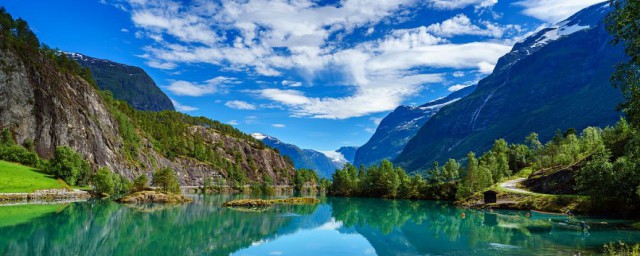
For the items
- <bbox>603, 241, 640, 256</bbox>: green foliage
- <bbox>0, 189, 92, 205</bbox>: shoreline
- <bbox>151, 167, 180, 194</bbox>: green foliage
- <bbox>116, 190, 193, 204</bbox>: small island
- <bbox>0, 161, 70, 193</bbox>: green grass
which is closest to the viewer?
<bbox>603, 241, 640, 256</bbox>: green foliage

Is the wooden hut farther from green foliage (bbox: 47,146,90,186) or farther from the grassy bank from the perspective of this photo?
green foliage (bbox: 47,146,90,186)

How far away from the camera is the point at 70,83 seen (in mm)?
157000

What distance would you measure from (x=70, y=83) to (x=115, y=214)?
107023mm

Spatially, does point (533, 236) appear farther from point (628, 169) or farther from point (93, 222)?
point (93, 222)

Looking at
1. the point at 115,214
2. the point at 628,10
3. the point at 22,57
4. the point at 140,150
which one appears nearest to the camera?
the point at 628,10

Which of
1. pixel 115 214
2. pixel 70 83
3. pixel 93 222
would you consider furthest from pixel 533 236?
pixel 70 83

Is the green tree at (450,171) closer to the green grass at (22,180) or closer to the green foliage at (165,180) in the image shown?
the green foliage at (165,180)

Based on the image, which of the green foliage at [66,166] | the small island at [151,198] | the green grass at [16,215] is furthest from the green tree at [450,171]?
the green grass at [16,215]

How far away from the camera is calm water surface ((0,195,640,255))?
40500mm

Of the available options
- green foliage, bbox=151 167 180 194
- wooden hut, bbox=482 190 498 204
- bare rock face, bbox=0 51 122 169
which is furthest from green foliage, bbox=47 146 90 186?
wooden hut, bbox=482 190 498 204

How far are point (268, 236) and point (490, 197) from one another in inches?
2908

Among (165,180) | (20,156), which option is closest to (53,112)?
(20,156)

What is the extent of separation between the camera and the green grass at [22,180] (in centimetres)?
8909

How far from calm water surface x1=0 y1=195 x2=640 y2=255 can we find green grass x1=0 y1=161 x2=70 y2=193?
28.0m
